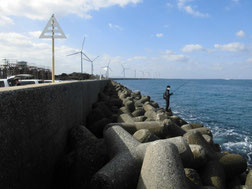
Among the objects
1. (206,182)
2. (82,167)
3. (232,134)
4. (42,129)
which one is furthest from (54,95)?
(232,134)

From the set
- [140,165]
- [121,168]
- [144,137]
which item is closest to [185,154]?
[144,137]

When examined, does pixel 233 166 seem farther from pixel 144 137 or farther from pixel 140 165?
pixel 140 165

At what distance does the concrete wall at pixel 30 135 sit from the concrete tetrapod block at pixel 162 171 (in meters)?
1.16

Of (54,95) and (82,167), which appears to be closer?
(82,167)

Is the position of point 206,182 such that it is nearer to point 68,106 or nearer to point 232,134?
point 68,106

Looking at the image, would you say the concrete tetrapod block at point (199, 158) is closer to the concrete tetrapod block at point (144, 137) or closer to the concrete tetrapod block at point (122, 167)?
the concrete tetrapod block at point (144, 137)

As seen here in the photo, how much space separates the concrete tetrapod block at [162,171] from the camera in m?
2.11

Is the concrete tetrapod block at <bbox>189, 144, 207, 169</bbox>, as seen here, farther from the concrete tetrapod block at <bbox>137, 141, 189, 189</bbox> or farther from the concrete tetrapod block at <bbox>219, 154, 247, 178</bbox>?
the concrete tetrapod block at <bbox>137, 141, 189, 189</bbox>

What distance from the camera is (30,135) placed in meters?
2.12

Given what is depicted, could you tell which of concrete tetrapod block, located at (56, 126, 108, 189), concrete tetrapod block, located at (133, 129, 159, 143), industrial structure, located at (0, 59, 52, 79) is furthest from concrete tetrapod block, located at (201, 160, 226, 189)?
industrial structure, located at (0, 59, 52, 79)

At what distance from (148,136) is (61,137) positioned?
1468mm

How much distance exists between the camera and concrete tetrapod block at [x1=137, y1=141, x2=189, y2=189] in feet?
6.92

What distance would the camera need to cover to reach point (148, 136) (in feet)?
11.9

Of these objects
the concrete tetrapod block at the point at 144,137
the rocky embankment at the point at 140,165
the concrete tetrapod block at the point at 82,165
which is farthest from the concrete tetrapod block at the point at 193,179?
the concrete tetrapod block at the point at 82,165
